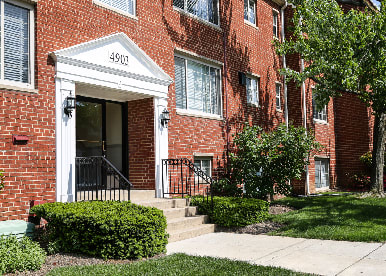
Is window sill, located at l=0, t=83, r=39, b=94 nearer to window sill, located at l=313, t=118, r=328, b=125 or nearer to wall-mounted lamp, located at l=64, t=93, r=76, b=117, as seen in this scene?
wall-mounted lamp, located at l=64, t=93, r=76, b=117

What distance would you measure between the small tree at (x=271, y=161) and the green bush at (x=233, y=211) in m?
2.01

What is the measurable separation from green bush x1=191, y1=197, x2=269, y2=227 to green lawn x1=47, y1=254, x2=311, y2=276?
3.10 metres

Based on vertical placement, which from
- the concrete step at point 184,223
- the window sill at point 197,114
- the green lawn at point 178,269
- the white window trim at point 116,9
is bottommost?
the green lawn at point 178,269

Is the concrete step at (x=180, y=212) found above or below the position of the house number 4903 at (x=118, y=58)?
below

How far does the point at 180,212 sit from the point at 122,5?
17.4 ft

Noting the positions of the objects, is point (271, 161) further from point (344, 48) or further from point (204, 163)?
point (344, 48)

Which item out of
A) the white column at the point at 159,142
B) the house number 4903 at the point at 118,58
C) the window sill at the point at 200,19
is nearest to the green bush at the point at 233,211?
the white column at the point at 159,142

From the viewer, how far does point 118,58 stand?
30.8ft

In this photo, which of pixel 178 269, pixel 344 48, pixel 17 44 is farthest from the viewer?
pixel 344 48

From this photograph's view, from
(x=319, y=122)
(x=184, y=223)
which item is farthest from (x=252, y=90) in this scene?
(x=184, y=223)

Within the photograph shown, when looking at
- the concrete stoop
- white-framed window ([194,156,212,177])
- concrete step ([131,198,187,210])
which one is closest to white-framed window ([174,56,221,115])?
white-framed window ([194,156,212,177])

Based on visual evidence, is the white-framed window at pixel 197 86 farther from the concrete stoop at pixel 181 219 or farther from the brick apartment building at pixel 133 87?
the concrete stoop at pixel 181 219

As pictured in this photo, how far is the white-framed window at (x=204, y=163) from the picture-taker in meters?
11.9

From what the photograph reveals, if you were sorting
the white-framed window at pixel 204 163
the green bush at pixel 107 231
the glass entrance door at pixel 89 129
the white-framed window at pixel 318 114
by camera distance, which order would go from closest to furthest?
the green bush at pixel 107 231 < the glass entrance door at pixel 89 129 < the white-framed window at pixel 204 163 < the white-framed window at pixel 318 114
